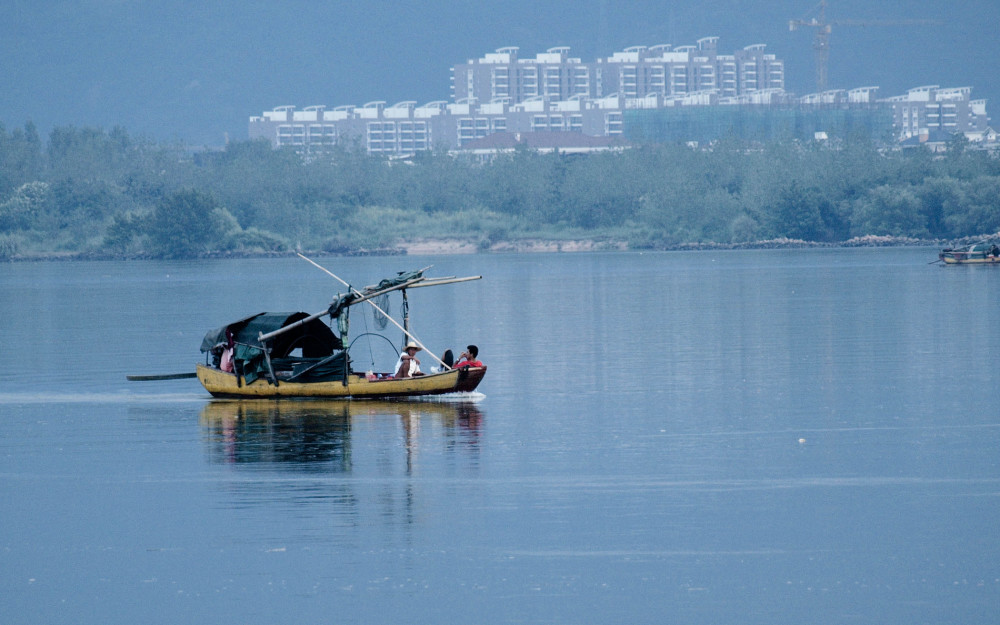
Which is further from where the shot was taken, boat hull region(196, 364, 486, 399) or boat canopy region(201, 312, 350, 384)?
boat canopy region(201, 312, 350, 384)

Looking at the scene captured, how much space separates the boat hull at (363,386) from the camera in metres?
36.8

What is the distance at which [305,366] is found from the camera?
3822 centimetres

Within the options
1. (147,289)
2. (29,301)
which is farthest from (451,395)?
(147,289)

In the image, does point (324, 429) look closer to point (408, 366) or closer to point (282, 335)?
point (408, 366)

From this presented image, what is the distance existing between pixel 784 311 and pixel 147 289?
5643 cm

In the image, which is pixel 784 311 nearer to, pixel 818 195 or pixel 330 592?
pixel 330 592

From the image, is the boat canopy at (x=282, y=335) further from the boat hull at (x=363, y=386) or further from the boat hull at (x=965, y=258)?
Result: the boat hull at (x=965, y=258)

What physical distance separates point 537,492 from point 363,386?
11888 millimetres

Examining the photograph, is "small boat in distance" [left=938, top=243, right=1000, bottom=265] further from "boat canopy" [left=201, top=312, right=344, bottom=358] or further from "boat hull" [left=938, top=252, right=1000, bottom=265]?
"boat canopy" [left=201, top=312, right=344, bottom=358]

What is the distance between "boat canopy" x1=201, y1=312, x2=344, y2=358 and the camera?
38281mm

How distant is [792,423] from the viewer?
33719 millimetres

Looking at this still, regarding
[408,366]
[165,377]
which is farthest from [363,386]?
[165,377]

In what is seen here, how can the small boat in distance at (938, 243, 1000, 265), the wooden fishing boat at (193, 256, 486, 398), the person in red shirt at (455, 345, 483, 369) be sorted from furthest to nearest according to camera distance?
A: the small boat in distance at (938, 243, 1000, 265) < the wooden fishing boat at (193, 256, 486, 398) < the person in red shirt at (455, 345, 483, 369)

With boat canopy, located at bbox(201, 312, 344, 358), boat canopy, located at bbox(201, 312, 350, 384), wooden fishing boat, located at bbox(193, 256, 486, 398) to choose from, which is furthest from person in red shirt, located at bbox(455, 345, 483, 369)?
boat canopy, located at bbox(201, 312, 344, 358)
